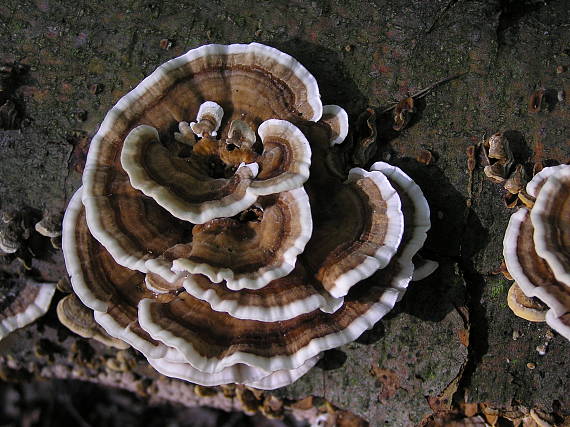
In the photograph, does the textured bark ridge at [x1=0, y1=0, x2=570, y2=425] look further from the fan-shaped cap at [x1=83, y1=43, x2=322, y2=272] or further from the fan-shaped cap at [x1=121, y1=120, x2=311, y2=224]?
the fan-shaped cap at [x1=121, y1=120, x2=311, y2=224]

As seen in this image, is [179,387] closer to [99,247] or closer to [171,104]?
[99,247]

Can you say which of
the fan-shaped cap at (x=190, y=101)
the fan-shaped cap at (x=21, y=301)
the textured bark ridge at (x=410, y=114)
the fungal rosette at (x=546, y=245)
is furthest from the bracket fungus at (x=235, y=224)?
the fan-shaped cap at (x=21, y=301)

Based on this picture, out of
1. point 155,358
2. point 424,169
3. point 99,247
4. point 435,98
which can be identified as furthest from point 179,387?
point 435,98

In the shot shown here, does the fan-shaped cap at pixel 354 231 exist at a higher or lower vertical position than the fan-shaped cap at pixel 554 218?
lower

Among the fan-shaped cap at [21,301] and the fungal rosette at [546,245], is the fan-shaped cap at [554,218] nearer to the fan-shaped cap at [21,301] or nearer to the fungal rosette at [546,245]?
the fungal rosette at [546,245]

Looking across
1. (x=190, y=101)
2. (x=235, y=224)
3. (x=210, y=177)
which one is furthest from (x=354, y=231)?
(x=190, y=101)

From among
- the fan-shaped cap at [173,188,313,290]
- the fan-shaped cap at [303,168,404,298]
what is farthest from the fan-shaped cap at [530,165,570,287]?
the fan-shaped cap at [173,188,313,290]
